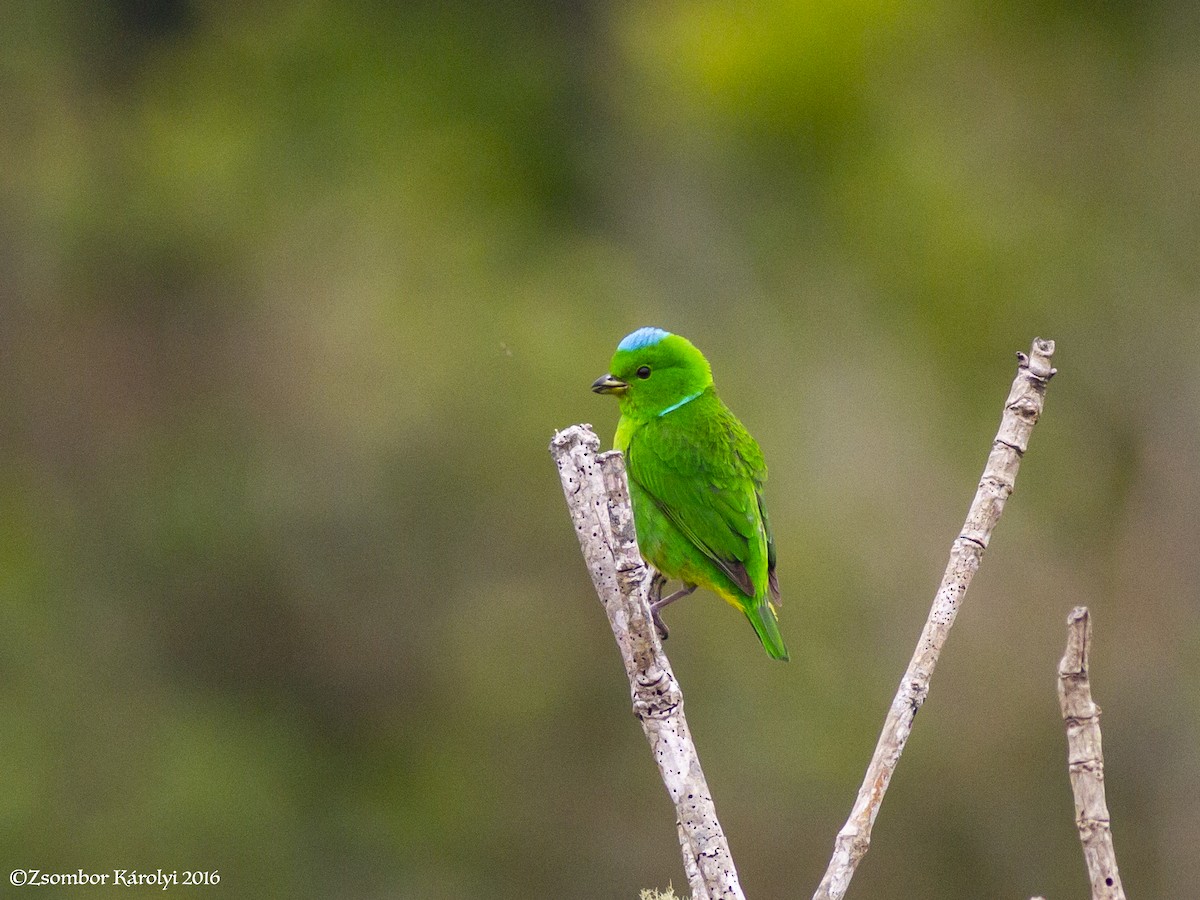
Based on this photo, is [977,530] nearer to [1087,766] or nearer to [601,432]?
[1087,766]

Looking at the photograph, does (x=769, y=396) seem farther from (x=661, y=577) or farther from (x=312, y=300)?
(x=661, y=577)

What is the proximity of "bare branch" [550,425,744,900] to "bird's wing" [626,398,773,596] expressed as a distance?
186 centimetres

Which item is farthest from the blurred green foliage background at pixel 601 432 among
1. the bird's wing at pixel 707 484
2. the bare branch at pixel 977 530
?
the bare branch at pixel 977 530

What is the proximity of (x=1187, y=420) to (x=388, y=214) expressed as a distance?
726cm

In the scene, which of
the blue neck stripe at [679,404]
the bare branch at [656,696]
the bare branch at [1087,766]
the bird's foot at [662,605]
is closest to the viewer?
the bare branch at [1087,766]

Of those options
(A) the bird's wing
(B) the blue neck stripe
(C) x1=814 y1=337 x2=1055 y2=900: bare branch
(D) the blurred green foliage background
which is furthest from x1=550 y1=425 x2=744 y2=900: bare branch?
(D) the blurred green foliage background

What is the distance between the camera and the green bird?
177 inches

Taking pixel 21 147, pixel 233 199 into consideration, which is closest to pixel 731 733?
pixel 233 199

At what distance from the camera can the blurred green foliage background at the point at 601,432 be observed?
35.0ft

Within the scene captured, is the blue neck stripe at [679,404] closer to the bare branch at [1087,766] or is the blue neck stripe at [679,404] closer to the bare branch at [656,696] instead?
the bare branch at [656,696]

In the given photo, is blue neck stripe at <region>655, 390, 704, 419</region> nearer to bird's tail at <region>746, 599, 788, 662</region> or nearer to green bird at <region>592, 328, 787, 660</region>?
green bird at <region>592, 328, 787, 660</region>

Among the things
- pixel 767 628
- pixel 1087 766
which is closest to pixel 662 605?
pixel 767 628

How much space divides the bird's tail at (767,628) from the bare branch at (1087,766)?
7.64 feet

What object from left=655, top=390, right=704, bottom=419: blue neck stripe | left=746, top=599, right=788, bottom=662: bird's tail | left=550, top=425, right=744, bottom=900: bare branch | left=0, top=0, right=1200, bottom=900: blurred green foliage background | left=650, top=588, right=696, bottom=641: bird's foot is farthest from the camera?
left=0, top=0, right=1200, bottom=900: blurred green foliage background
